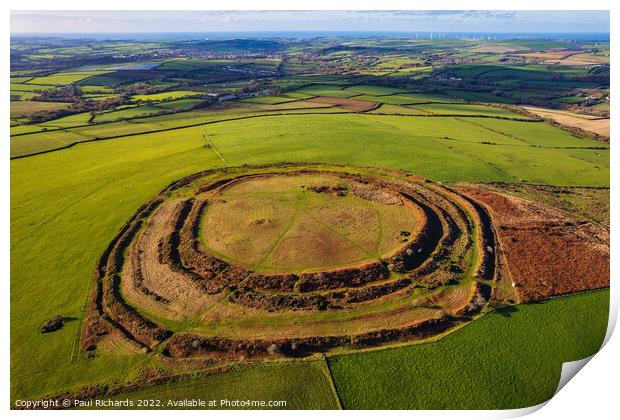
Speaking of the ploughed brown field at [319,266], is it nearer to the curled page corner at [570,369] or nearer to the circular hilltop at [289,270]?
the circular hilltop at [289,270]

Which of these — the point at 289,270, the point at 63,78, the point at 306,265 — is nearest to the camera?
the point at 289,270

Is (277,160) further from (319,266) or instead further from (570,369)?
(570,369)

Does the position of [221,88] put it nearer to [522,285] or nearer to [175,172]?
[175,172]

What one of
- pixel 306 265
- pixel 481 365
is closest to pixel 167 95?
pixel 306 265

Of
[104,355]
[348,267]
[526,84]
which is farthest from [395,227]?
[526,84]

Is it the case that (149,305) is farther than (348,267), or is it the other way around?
(348,267)

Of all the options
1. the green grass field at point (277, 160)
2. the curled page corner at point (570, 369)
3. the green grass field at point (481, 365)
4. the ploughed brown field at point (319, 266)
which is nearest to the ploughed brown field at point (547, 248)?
the ploughed brown field at point (319, 266)
